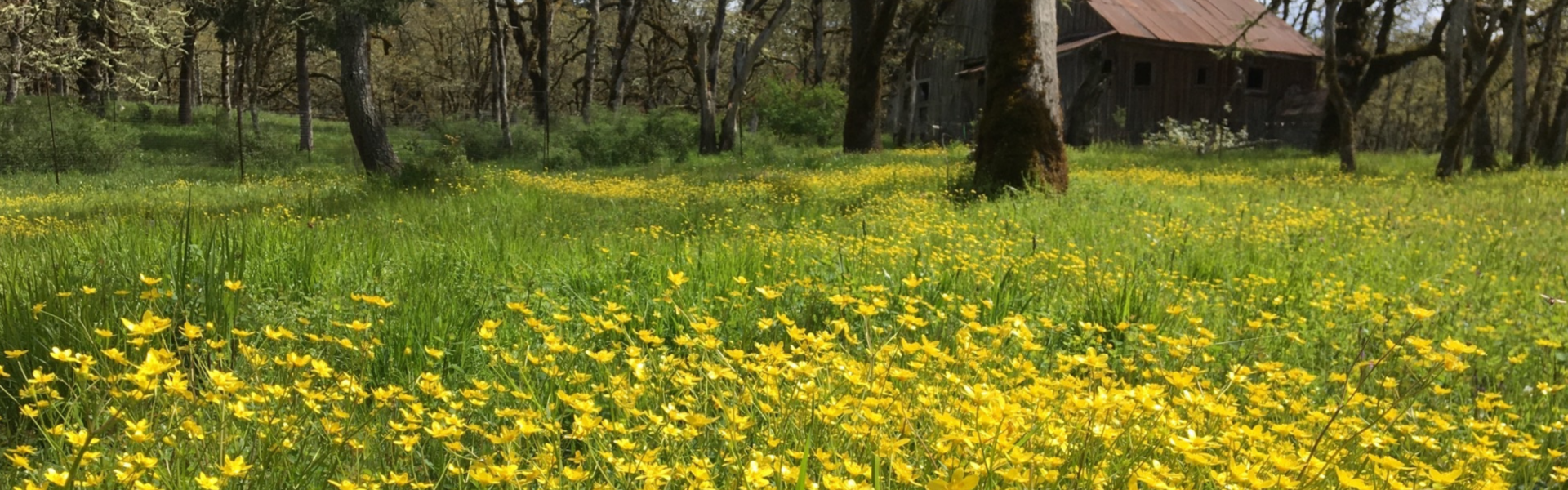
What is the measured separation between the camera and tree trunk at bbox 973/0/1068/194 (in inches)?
355

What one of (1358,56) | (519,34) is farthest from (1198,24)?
(519,34)

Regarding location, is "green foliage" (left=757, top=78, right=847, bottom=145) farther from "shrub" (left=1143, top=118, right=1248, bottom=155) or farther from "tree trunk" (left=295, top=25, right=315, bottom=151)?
"tree trunk" (left=295, top=25, right=315, bottom=151)

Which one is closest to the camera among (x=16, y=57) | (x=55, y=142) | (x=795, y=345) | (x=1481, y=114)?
(x=795, y=345)

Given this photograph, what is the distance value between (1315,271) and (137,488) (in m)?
5.78

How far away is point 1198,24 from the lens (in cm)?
2842

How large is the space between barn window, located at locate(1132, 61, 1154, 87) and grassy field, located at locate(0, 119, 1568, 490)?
60.5 feet

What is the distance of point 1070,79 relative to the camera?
26.6 metres

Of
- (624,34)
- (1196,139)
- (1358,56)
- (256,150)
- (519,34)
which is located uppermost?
(519,34)

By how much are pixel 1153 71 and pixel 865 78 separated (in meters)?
12.1

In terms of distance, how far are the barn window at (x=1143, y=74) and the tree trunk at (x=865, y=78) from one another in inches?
428

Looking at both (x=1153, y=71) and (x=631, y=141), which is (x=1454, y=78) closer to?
(x=1153, y=71)

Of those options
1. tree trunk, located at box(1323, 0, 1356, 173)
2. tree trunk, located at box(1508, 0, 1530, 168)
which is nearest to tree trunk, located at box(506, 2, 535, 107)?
tree trunk, located at box(1323, 0, 1356, 173)

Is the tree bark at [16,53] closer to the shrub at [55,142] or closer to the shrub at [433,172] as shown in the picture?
the shrub at [55,142]

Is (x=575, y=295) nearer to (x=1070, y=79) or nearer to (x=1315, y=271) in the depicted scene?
(x=1315, y=271)
